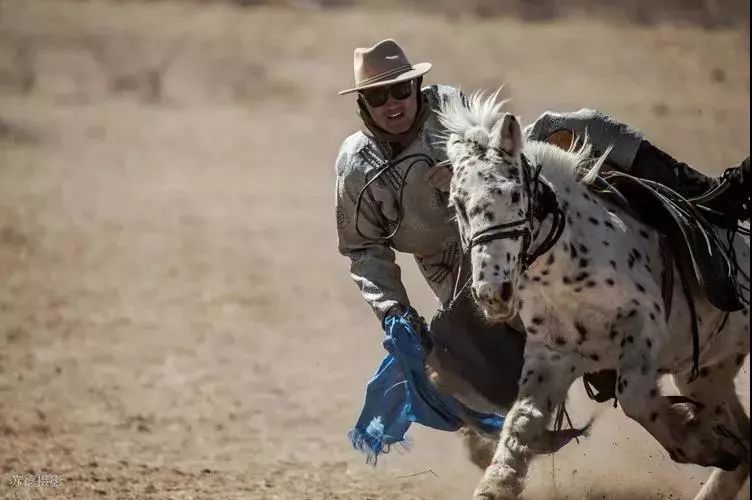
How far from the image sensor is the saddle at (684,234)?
450cm

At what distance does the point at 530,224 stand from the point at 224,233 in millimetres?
8407

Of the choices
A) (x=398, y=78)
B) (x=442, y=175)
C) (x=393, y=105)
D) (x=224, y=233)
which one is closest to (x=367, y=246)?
(x=393, y=105)

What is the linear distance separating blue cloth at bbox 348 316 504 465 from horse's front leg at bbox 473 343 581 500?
548 mm

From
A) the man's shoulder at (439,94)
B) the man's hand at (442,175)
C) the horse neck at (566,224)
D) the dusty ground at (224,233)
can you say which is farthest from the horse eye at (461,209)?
the dusty ground at (224,233)

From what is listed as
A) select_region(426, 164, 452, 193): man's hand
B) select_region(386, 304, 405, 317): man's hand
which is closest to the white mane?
select_region(426, 164, 452, 193): man's hand

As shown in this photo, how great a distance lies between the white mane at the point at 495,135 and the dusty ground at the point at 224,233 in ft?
3.52

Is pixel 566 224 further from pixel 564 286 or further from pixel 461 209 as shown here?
pixel 461 209

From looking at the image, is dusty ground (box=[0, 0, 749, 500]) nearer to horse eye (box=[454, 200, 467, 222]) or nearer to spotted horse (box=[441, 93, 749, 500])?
spotted horse (box=[441, 93, 749, 500])

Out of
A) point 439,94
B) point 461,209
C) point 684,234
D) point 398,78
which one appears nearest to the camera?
point 461,209

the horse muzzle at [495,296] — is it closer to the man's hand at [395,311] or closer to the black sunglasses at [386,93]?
the man's hand at [395,311]

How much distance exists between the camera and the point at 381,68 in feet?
15.9

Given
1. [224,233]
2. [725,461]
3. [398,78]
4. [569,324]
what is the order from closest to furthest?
[725,461] < [569,324] < [398,78] < [224,233]

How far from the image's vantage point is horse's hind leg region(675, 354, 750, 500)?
5.00m

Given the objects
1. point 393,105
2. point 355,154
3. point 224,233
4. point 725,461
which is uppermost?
point 393,105
